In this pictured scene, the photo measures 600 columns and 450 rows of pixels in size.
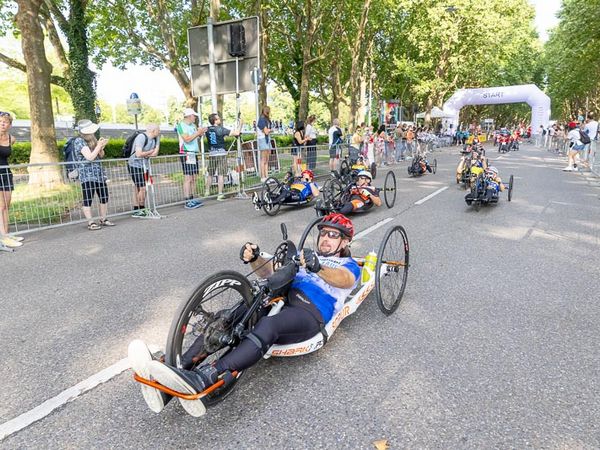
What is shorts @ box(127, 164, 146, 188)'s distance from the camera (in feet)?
27.3

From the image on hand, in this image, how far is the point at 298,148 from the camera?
41.8 ft

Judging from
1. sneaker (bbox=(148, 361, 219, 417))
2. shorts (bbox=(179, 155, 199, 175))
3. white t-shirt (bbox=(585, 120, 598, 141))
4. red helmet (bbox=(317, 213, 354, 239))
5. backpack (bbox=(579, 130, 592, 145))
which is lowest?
sneaker (bbox=(148, 361, 219, 417))

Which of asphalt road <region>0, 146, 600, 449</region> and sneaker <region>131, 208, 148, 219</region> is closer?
asphalt road <region>0, 146, 600, 449</region>

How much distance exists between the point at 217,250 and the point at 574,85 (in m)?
49.2

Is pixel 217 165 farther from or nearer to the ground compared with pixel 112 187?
farther from the ground

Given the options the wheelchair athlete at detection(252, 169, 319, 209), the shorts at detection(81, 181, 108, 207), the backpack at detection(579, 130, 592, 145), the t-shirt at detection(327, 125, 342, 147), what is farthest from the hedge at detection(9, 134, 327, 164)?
the backpack at detection(579, 130, 592, 145)

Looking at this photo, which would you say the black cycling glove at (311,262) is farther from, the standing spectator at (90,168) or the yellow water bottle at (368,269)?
the standing spectator at (90,168)

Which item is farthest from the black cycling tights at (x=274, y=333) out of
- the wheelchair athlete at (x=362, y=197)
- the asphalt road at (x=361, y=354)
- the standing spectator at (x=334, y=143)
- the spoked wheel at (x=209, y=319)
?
the standing spectator at (x=334, y=143)

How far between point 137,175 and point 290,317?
647cm

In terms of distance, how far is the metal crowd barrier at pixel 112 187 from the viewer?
737 cm

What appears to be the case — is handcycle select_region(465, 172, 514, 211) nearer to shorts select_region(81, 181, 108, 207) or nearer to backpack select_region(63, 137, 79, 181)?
shorts select_region(81, 181, 108, 207)

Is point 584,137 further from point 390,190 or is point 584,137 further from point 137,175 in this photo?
point 137,175

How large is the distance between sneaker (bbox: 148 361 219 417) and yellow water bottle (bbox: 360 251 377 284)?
180cm

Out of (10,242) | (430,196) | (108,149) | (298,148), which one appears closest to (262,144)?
(298,148)
